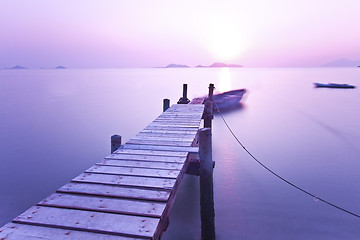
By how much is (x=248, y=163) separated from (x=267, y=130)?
23.1ft

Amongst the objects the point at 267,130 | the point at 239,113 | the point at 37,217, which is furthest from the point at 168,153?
the point at 239,113

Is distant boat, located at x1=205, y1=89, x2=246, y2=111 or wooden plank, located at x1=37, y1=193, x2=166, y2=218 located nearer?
wooden plank, located at x1=37, y1=193, x2=166, y2=218

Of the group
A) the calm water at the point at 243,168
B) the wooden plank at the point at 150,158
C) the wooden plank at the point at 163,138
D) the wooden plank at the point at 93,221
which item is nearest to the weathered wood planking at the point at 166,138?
the wooden plank at the point at 163,138

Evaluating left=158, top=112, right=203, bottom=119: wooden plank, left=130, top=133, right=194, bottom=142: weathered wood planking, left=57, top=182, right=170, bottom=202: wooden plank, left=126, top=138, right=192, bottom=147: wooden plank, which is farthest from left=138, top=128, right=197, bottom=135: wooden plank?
left=57, top=182, right=170, bottom=202: wooden plank

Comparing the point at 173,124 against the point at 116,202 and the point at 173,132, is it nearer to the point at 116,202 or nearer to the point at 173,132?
the point at 173,132

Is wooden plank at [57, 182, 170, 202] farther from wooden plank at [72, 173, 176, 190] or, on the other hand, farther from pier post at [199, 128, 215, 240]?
pier post at [199, 128, 215, 240]

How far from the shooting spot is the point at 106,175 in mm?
4383

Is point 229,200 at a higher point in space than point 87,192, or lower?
lower

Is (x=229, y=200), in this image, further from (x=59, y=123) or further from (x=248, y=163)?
(x=59, y=123)

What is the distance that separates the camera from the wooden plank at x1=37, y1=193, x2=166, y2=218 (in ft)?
10.6

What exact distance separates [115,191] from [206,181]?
7.19ft

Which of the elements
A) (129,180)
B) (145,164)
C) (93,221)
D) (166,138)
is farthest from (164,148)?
(93,221)

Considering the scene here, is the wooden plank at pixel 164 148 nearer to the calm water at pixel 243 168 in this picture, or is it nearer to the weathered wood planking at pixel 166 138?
the weathered wood planking at pixel 166 138

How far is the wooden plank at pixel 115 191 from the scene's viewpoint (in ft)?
11.8
